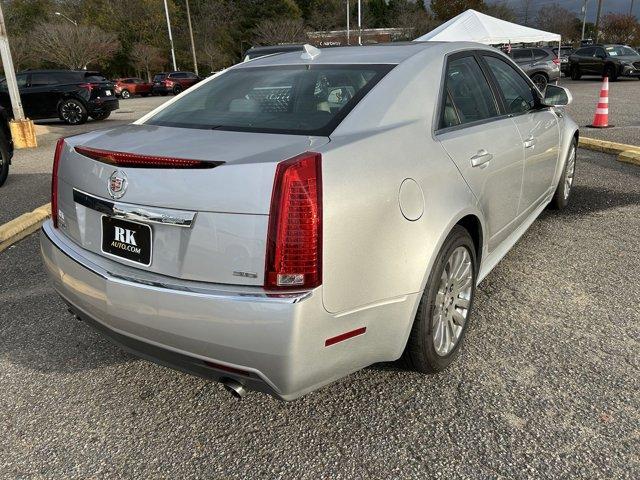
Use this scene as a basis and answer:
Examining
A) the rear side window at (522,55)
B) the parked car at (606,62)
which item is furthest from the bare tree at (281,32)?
the rear side window at (522,55)

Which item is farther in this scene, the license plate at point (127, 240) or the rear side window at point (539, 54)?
the rear side window at point (539, 54)

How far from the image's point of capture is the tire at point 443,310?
227 cm

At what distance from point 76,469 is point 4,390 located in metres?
0.78

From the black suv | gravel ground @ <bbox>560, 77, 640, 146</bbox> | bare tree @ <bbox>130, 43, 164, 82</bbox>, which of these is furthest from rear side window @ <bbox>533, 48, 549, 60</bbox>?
bare tree @ <bbox>130, 43, 164, 82</bbox>

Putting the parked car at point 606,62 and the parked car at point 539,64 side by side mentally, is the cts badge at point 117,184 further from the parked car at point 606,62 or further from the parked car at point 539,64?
the parked car at point 606,62

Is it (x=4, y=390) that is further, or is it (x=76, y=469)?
(x=4, y=390)

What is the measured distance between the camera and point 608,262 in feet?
12.6

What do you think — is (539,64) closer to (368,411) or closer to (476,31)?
(476,31)

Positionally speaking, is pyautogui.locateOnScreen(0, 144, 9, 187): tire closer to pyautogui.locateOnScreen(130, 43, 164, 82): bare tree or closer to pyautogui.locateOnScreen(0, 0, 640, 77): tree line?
pyautogui.locateOnScreen(0, 0, 640, 77): tree line

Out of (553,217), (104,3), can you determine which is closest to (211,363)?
(553,217)

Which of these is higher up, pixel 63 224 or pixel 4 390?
pixel 63 224

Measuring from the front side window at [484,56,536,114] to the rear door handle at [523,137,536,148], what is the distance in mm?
202

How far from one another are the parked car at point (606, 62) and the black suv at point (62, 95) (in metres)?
21.3

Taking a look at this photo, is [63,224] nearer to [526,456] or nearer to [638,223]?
[526,456]
